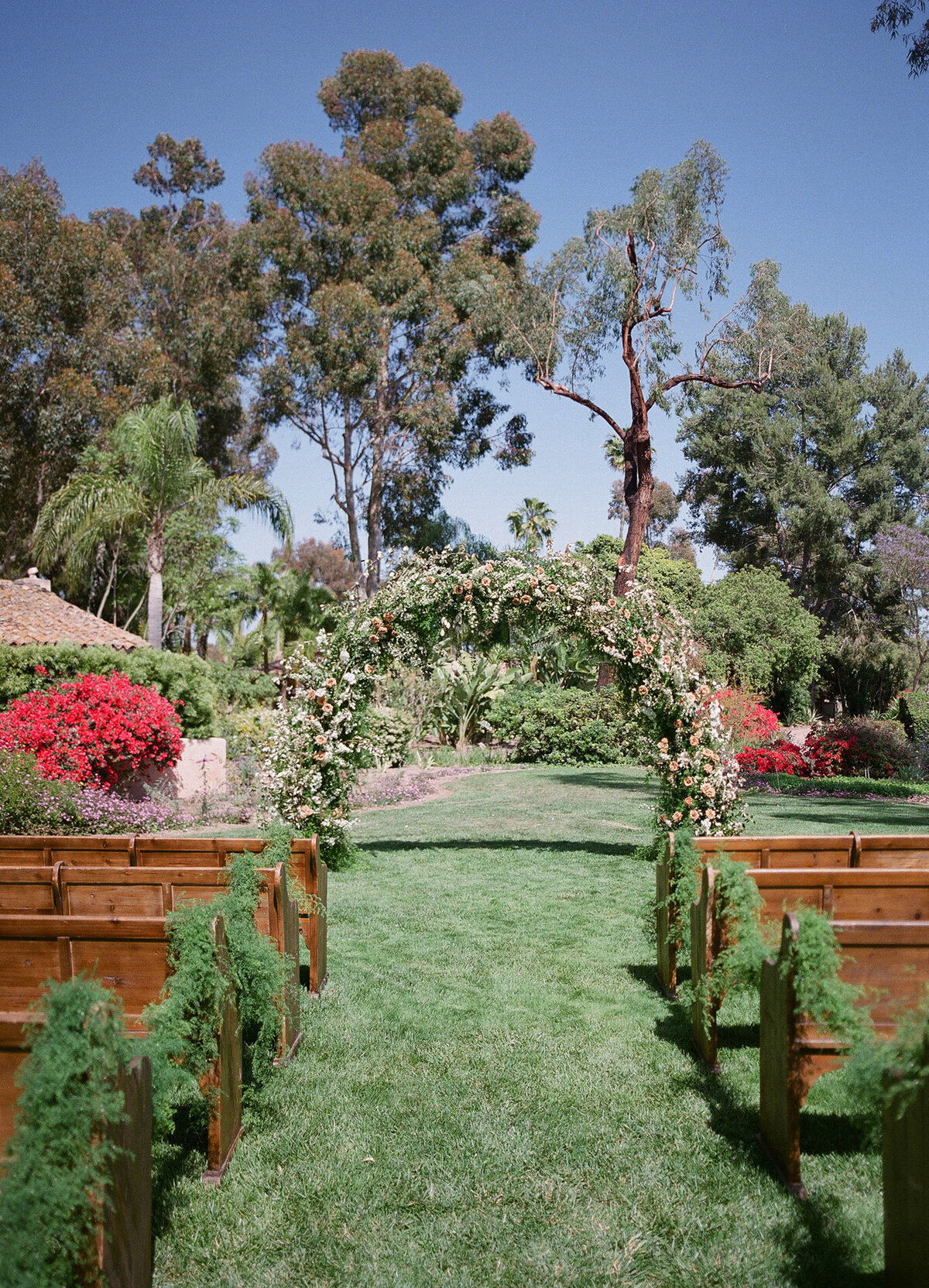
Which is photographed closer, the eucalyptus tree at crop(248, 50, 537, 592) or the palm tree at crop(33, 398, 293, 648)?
the palm tree at crop(33, 398, 293, 648)

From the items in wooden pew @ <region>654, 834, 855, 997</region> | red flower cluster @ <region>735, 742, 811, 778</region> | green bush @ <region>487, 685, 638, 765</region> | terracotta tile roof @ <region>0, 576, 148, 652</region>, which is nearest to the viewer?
wooden pew @ <region>654, 834, 855, 997</region>

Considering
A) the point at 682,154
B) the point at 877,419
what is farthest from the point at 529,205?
the point at 877,419

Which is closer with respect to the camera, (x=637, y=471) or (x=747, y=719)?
(x=747, y=719)

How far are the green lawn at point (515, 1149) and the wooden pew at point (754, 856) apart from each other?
0.23 meters

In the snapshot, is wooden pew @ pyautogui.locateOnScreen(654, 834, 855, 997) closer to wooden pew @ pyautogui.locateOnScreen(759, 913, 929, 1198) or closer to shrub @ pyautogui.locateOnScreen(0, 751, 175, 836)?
wooden pew @ pyautogui.locateOnScreen(759, 913, 929, 1198)

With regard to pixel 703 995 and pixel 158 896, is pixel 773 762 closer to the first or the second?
pixel 703 995

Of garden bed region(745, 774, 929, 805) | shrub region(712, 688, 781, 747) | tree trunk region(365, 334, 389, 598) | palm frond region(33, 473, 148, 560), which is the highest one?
tree trunk region(365, 334, 389, 598)

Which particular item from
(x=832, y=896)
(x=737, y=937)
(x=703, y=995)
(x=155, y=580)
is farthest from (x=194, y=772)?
(x=737, y=937)

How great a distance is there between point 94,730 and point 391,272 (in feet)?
59.6

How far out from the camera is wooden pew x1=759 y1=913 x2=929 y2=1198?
3281mm

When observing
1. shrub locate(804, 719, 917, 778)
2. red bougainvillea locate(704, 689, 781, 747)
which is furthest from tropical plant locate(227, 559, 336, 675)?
shrub locate(804, 719, 917, 778)

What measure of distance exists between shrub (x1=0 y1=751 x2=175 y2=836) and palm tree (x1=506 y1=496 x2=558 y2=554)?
1030 inches

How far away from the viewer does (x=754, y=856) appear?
5645mm

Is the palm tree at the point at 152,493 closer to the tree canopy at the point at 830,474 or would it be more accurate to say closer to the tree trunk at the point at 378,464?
the tree trunk at the point at 378,464
